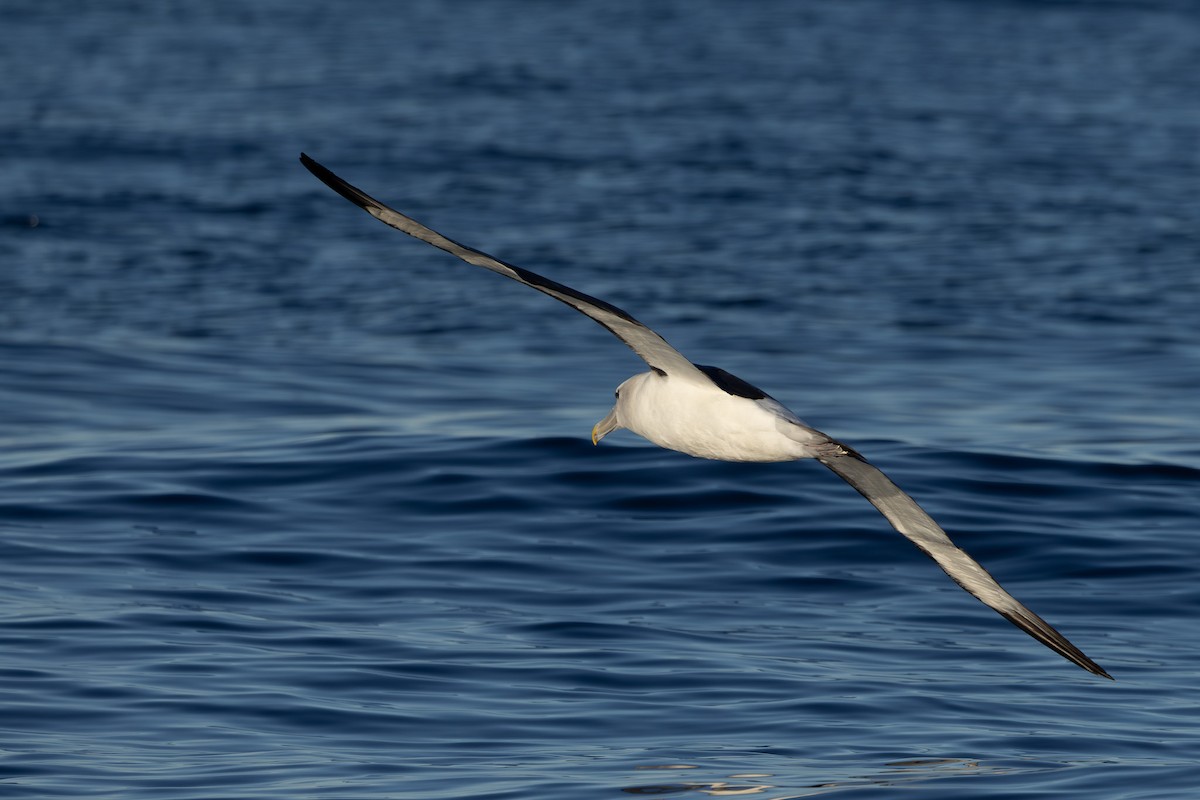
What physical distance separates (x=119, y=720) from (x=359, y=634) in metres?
1.62

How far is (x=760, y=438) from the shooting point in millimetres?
7008

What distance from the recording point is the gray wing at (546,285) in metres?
6.04

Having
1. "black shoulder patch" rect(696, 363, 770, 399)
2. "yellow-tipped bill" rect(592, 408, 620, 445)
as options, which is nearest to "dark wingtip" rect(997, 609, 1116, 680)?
"black shoulder patch" rect(696, 363, 770, 399)

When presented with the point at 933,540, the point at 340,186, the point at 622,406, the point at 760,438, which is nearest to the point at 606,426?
the point at 622,406

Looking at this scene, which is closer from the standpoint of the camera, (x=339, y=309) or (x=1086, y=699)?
(x=1086, y=699)

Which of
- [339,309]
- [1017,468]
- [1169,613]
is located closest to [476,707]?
[1169,613]

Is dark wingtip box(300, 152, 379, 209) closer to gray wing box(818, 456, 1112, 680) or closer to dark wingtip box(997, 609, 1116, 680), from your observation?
gray wing box(818, 456, 1112, 680)

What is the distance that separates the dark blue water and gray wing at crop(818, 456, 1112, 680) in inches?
33.9

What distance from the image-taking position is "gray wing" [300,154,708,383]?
6.04 metres

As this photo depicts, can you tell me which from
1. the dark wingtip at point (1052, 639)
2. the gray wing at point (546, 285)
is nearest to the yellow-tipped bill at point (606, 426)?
the gray wing at point (546, 285)

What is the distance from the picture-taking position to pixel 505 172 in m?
22.6

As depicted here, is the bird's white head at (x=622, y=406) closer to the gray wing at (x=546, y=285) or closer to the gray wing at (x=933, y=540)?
the gray wing at (x=546, y=285)

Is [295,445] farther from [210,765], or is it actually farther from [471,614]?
[210,765]

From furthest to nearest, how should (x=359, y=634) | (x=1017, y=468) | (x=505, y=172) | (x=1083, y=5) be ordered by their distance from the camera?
1. (x=1083, y=5)
2. (x=505, y=172)
3. (x=1017, y=468)
4. (x=359, y=634)
